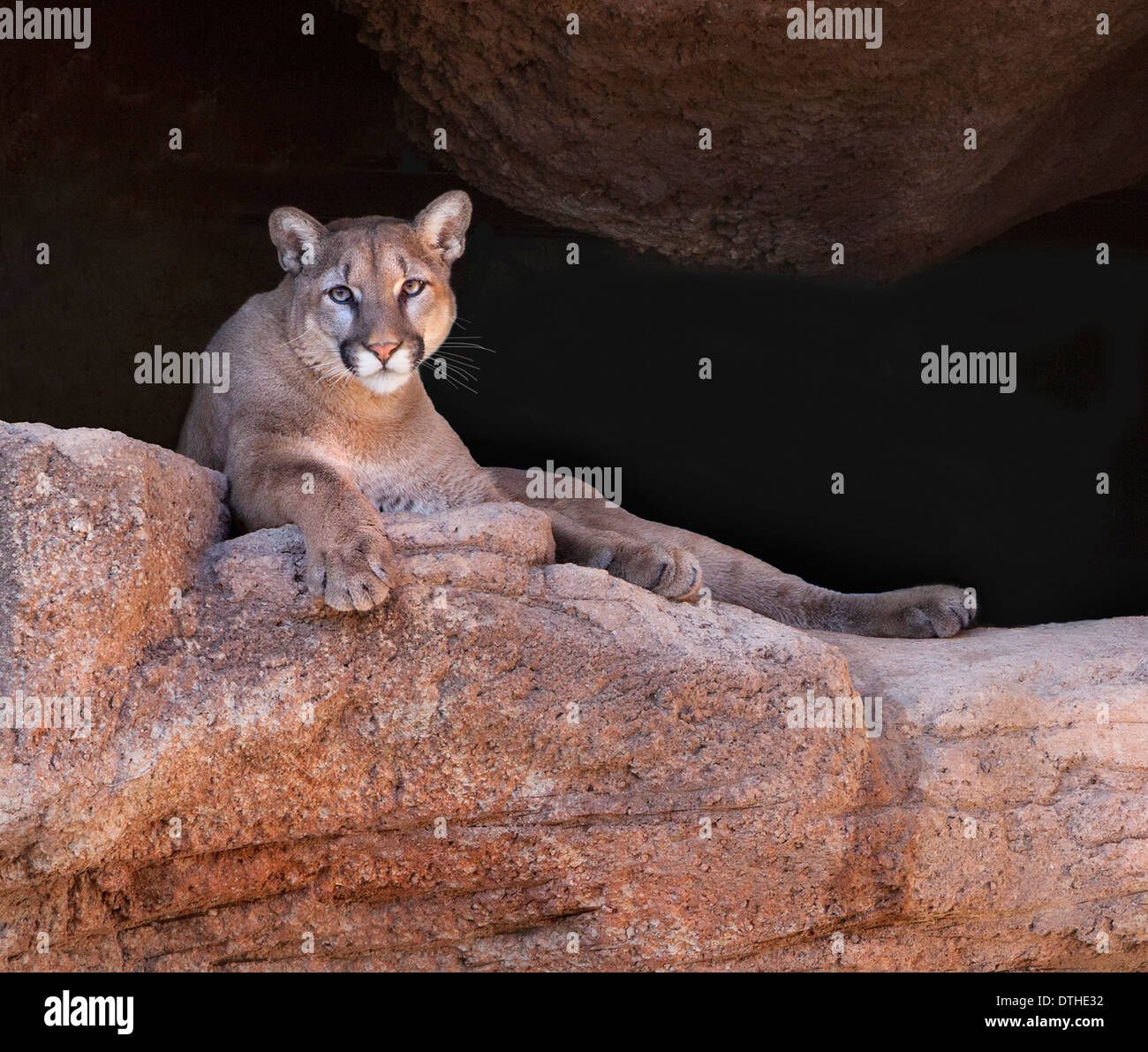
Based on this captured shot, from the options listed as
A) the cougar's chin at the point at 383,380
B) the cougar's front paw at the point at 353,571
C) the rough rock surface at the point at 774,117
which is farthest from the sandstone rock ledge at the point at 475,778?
the rough rock surface at the point at 774,117

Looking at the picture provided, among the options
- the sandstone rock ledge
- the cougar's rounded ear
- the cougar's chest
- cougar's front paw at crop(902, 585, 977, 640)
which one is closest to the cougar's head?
the cougar's rounded ear

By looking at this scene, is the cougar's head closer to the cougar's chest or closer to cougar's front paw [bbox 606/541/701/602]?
the cougar's chest

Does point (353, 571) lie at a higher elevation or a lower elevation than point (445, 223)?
lower

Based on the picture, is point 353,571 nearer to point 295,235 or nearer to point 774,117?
point 295,235

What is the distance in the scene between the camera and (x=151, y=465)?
2.85 metres

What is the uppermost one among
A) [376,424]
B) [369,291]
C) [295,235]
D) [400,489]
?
[295,235]

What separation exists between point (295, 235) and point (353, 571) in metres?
1.38


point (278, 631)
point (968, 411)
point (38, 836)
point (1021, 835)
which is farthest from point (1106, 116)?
point (38, 836)

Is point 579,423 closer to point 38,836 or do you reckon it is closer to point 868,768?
point 868,768

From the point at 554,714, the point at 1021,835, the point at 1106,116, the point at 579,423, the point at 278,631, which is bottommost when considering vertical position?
the point at 1021,835

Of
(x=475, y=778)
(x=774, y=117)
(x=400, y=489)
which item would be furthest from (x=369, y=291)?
(x=774, y=117)

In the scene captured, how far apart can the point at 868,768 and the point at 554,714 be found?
746 millimetres

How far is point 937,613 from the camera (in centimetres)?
394

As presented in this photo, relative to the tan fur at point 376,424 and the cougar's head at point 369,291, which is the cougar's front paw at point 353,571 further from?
the cougar's head at point 369,291
